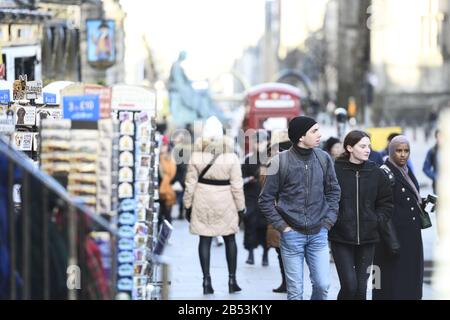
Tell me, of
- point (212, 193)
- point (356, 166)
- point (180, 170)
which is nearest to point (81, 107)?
point (356, 166)

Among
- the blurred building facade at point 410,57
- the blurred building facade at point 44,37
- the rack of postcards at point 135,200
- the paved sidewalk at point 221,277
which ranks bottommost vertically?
the paved sidewalk at point 221,277

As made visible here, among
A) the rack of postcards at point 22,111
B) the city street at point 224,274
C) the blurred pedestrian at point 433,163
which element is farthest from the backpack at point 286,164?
the blurred pedestrian at point 433,163

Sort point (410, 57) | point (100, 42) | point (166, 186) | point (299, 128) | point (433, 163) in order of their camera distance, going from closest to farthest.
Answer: point (299, 128) < point (433, 163) < point (166, 186) < point (100, 42) < point (410, 57)

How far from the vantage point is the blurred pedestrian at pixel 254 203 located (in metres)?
14.3

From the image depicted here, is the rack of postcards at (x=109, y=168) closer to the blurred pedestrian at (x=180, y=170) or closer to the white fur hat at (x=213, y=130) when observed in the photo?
the white fur hat at (x=213, y=130)

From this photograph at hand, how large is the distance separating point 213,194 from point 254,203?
8.52 ft

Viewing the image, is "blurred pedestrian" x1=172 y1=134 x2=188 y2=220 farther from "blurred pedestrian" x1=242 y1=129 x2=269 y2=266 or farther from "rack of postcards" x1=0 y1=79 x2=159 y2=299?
"rack of postcards" x1=0 y1=79 x2=159 y2=299

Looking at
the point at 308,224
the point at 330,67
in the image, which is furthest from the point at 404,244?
the point at 330,67

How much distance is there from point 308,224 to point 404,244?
1.30 m

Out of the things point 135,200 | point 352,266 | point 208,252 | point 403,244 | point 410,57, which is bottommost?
point 208,252

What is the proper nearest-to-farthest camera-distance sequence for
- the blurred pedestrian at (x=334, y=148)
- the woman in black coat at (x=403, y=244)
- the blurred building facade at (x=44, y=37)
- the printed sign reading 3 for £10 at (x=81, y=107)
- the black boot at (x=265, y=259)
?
the printed sign reading 3 for £10 at (x=81, y=107) < the woman in black coat at (x=403, y=244) < the blurred pedestrian at (x=334, y=148) < the black boot at (x=265, y=259) < the blurred building facade at (x=44, y=37)

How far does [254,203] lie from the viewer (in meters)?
14.6

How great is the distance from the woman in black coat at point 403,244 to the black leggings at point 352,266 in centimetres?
45

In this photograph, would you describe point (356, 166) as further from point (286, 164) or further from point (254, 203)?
point (254, 203)
